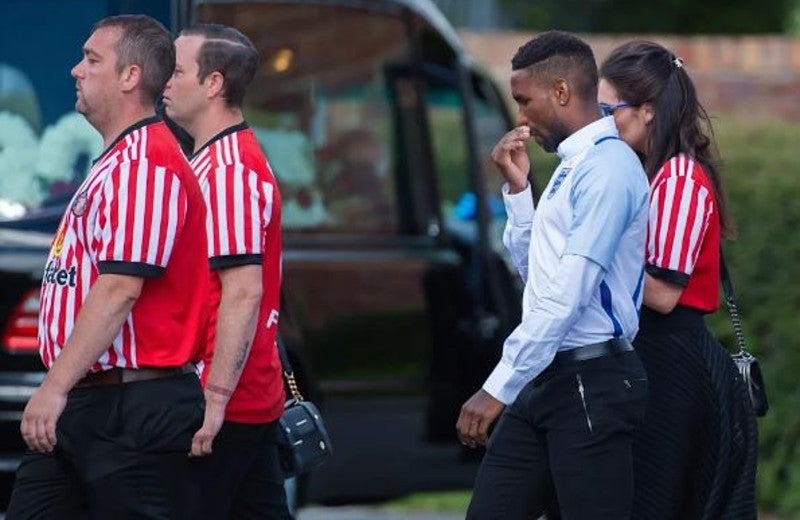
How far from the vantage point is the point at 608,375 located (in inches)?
205

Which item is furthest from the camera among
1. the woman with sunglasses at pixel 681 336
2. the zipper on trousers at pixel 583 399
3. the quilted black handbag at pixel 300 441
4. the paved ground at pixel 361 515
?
the paved ground at pixel 361 515

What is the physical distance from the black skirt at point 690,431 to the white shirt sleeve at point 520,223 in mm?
350

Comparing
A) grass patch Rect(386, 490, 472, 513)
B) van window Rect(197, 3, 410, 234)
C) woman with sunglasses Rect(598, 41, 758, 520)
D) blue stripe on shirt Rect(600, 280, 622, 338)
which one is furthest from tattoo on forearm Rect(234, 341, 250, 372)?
grass patch Rect(386, 490, 472, 513)

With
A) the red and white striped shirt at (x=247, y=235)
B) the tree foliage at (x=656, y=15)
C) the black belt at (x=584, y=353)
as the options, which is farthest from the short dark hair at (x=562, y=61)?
the tree foliage at (x=656, y=15)

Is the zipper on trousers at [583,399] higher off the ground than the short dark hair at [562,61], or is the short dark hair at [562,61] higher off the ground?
the short dark hair at [562,61]

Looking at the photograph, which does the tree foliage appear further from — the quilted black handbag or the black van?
the quilted black handbag

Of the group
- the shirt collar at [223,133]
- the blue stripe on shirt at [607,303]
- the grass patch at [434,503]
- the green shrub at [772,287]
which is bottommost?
the grass patch at [434,503]

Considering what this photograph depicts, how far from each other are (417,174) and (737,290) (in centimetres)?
149

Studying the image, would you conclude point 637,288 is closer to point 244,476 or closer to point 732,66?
point 244,476

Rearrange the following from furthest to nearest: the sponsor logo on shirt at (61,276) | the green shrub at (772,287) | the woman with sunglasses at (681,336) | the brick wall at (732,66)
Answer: the brick wall at (732,66)
the green shrub at (772,287)
the woman with sunglasses at (681,336)
the sponsor logo on shirt at (61,276)

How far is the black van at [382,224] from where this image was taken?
8.66 m

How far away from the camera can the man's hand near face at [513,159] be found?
548cm

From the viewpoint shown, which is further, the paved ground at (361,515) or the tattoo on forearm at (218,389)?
the paved ground at (361,515)

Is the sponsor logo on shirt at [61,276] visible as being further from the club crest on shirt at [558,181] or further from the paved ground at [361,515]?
the paved ground at [361,515]
